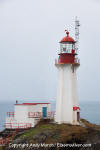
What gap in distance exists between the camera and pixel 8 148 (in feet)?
96.5

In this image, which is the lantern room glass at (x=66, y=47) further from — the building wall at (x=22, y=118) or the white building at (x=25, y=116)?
the building wall at (x=22, y=118)

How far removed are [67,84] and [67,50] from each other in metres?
3.74

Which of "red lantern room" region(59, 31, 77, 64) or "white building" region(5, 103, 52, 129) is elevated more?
"red lantern room" region(59, 31, 77, 64)

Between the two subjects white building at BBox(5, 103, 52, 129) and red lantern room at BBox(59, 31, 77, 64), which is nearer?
red lantern room at BBox(59, 31, 77, 64)

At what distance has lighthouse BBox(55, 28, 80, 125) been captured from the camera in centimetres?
3381

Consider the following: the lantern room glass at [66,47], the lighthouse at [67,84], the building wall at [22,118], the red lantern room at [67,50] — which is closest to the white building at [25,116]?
the building wall at [22,118]

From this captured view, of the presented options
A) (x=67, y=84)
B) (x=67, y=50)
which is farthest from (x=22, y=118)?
(x=67, y=50)

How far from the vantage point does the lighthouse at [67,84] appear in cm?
3381

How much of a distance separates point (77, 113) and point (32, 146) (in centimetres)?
772

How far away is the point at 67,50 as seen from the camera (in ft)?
113

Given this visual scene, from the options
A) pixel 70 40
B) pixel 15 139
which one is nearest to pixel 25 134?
pixel 15 139

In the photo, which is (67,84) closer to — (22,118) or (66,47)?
(66,47)

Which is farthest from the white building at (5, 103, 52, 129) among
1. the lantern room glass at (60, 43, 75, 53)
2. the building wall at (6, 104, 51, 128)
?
the lantern room glass at (60, 43, 75, 53)

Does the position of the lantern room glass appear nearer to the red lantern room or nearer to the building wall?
the red lantern room
